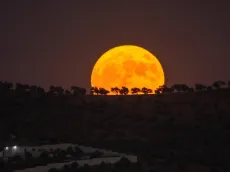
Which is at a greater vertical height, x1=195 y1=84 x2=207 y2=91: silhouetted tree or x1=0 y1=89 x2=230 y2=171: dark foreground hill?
x1=195 y1=84 x2=207 y2=91: silhouetted tree

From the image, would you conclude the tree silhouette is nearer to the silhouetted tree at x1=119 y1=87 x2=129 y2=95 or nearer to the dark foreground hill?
the silhouetted tree at x1=119 y1=87 x2=129 y2=95

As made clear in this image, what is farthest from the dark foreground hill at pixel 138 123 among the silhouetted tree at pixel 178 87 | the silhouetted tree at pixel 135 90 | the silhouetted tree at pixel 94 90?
the silhouetted tree at pixel 178 87

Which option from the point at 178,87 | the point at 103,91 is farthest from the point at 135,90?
the point at 178,87

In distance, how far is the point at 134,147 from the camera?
89.7 meters

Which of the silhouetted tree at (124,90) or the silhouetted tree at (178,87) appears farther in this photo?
the silhouetted tree at (178,87)

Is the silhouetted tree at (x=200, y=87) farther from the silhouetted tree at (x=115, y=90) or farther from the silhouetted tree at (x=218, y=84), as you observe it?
the silhouetted tree at (x=115, y=90)

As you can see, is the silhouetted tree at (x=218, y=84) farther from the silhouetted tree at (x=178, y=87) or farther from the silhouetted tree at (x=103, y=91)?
the silhouetted tree at (x=103, y=91)

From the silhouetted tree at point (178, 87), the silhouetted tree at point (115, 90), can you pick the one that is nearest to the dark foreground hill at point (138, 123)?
the silhouetted tree at point (115, 90)

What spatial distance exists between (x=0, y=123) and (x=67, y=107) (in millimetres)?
21275

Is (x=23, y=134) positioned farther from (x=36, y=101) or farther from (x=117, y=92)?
(x=117, y=92)

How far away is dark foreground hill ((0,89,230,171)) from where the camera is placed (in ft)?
285

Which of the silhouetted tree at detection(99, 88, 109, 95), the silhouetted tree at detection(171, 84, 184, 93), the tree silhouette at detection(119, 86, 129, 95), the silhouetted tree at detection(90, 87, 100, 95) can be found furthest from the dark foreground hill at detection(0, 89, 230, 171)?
the silhouetted tree at detection(171, 84, 184, 93)

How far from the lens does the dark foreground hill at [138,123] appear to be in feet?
285

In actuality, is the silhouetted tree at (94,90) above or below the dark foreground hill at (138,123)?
above
